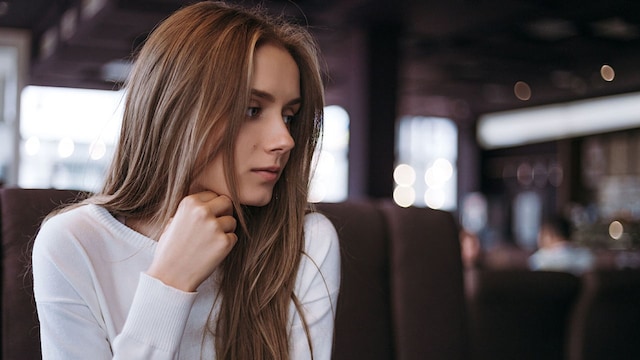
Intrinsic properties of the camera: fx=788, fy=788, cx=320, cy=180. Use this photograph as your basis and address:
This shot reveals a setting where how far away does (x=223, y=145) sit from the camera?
4.27 feet

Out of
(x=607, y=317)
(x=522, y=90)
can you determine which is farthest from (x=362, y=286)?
(x=522, y=90)

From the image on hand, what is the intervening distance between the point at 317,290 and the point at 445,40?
289 inches

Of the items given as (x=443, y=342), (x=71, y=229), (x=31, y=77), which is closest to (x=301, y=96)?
(x=71, y=229)

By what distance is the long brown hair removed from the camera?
51.1 inches

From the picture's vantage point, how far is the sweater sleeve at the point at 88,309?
118 centimetres

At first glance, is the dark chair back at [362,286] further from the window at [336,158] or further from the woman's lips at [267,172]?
the window at [336,158]

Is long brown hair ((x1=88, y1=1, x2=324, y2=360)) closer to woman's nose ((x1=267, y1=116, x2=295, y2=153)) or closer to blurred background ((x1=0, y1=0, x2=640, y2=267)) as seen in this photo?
woman's nose ((x1=267, y1=116, x2=295, y2=153))

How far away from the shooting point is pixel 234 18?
1358 millimetres

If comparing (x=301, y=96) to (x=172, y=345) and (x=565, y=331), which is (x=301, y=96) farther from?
(x=565, y=331)

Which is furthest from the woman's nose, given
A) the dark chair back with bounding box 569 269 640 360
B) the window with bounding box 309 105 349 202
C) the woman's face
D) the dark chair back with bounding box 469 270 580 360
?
the window with bounding box 309 105 349 202

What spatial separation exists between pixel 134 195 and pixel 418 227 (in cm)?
81

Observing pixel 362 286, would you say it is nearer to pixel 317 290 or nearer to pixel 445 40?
pixel 317 290

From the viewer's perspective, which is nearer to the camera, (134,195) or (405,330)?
(134,195)

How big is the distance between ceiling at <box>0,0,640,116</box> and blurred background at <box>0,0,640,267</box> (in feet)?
0.09
